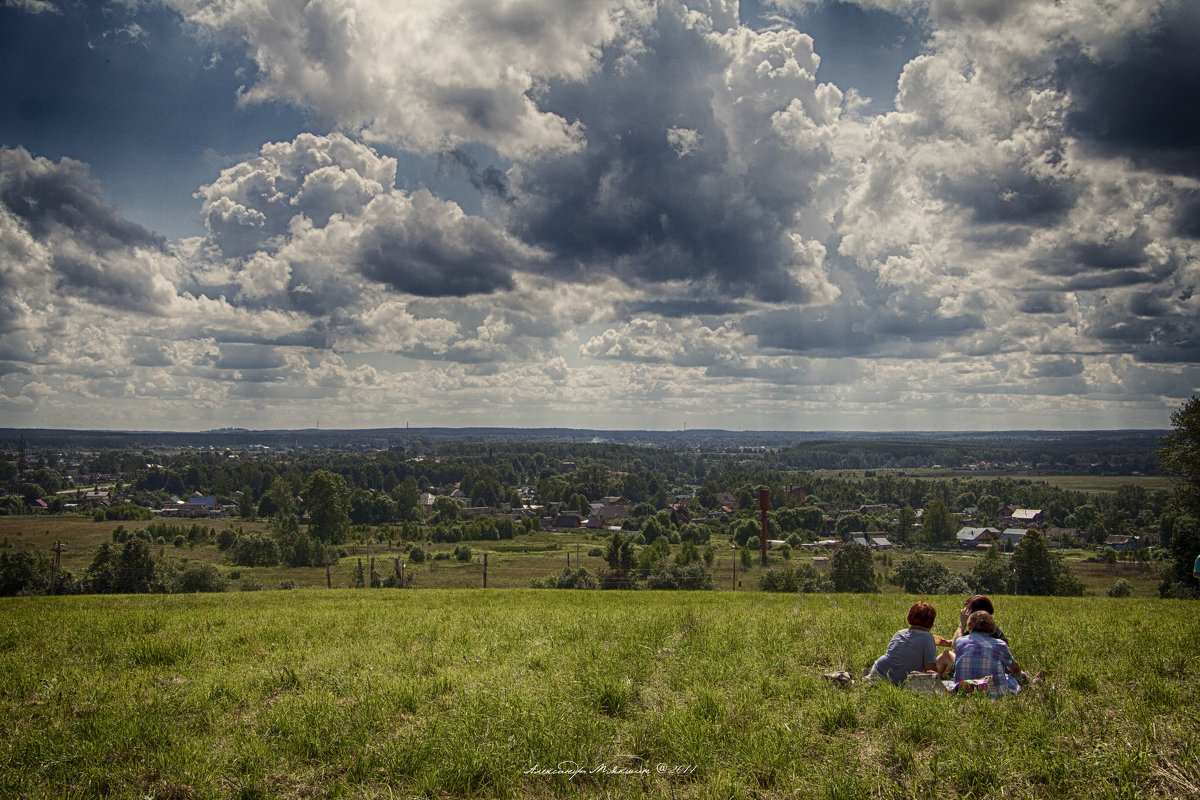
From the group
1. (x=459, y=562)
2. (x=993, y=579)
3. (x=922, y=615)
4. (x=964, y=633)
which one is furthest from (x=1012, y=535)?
(x=922, y=615)

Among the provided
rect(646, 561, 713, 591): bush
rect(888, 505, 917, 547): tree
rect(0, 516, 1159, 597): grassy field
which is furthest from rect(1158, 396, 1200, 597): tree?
rect(888, 505, 917, 547): tree

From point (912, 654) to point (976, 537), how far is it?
145 m

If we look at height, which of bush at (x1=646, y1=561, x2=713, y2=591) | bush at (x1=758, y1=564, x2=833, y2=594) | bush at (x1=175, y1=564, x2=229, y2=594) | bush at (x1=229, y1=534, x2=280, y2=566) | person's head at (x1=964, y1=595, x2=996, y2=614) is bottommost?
bush at (x1=229, y1=534, x2=280, y2=566)

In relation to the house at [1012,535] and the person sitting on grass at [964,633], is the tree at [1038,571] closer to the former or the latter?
the person sitting on grass at [964,633]

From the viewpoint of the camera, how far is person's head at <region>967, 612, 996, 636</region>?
948 cm

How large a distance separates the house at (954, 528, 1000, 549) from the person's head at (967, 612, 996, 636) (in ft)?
450

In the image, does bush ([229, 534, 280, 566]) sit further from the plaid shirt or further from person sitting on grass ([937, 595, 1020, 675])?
the plaid shirt

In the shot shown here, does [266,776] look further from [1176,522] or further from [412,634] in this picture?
[1176,522]

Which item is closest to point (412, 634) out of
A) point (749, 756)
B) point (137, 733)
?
point (137, 733)

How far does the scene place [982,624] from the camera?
952 cm

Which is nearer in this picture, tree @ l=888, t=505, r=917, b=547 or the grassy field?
the grassy field

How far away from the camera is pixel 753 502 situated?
191625 mm

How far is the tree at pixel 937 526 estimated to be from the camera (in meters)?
→ 138

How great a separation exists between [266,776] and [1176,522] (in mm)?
57012
